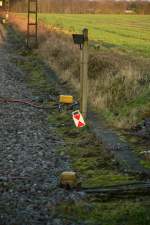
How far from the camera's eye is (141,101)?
13.1 meters

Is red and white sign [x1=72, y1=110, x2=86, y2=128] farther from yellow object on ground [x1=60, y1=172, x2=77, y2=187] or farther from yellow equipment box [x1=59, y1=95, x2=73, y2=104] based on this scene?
yellow object on ground [x1=60, y1=172, x2=77, y2=187]

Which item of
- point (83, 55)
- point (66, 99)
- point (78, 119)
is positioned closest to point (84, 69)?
point (83, 55)

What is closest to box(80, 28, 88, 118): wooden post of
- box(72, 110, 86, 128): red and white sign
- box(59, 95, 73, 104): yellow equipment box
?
box(72, 110, 86, 128): red and white sign

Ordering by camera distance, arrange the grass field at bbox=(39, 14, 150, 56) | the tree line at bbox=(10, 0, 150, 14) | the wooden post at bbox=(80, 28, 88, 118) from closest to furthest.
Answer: the wooden post at bbox=(80, 28, 88, 118) < the grass field at bbox=(39, 14, 150, 56) < the tree line at bbox=(10, 0, 150, 14)

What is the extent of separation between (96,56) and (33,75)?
143 inches

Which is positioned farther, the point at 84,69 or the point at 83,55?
the point at 84,69

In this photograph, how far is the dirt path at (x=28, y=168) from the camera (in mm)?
7062

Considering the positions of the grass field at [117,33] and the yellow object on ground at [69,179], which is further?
the grass field at [117,33]

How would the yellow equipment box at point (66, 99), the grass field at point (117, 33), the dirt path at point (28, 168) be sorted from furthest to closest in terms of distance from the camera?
the grass field at point (117, 33) < the yellow equipment box at point (66, 99) < the dirt path at point (28, 168)

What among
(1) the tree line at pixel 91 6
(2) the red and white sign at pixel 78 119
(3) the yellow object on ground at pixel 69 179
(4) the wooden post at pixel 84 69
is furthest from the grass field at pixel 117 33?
(1) the tree line at pixel 91 6

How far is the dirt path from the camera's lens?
706cm

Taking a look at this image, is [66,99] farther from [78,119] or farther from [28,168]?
[28,168]

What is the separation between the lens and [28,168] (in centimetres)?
893

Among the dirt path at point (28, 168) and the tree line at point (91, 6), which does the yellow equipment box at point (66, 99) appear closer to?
the dirt path at point (28, 168)
